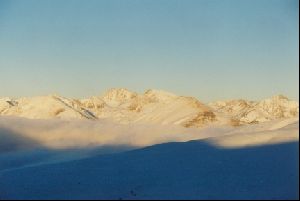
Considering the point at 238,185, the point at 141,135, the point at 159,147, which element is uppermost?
the point at 141,135

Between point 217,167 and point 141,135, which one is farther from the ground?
point 141,135

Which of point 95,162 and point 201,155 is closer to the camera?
point 201,155

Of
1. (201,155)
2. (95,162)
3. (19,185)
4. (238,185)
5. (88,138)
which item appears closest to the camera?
(238,185)

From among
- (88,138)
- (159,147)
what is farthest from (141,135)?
(159,147)

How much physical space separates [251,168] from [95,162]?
14.9 m

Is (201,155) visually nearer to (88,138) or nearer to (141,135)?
(141,135)

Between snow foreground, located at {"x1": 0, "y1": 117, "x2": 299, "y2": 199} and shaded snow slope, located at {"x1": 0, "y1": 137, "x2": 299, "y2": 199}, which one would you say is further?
snow foreground, located at {"x1": 0, "y1": 117, "x2": 299, "y2": 199}

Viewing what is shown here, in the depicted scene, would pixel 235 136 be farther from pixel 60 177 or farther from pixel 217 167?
pixel 60 177

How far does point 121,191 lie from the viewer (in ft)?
106

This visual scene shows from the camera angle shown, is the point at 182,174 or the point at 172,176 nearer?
the point at 172,176

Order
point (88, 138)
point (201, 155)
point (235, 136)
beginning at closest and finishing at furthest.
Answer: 1. point (201, 155)
2. point (235, 136)
3. point (88, 138)

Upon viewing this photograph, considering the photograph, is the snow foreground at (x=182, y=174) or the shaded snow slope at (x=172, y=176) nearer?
the shaded snow slope at (x=172, y=176)

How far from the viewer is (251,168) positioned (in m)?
34.8

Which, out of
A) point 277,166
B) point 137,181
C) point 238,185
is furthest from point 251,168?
point 137,181
